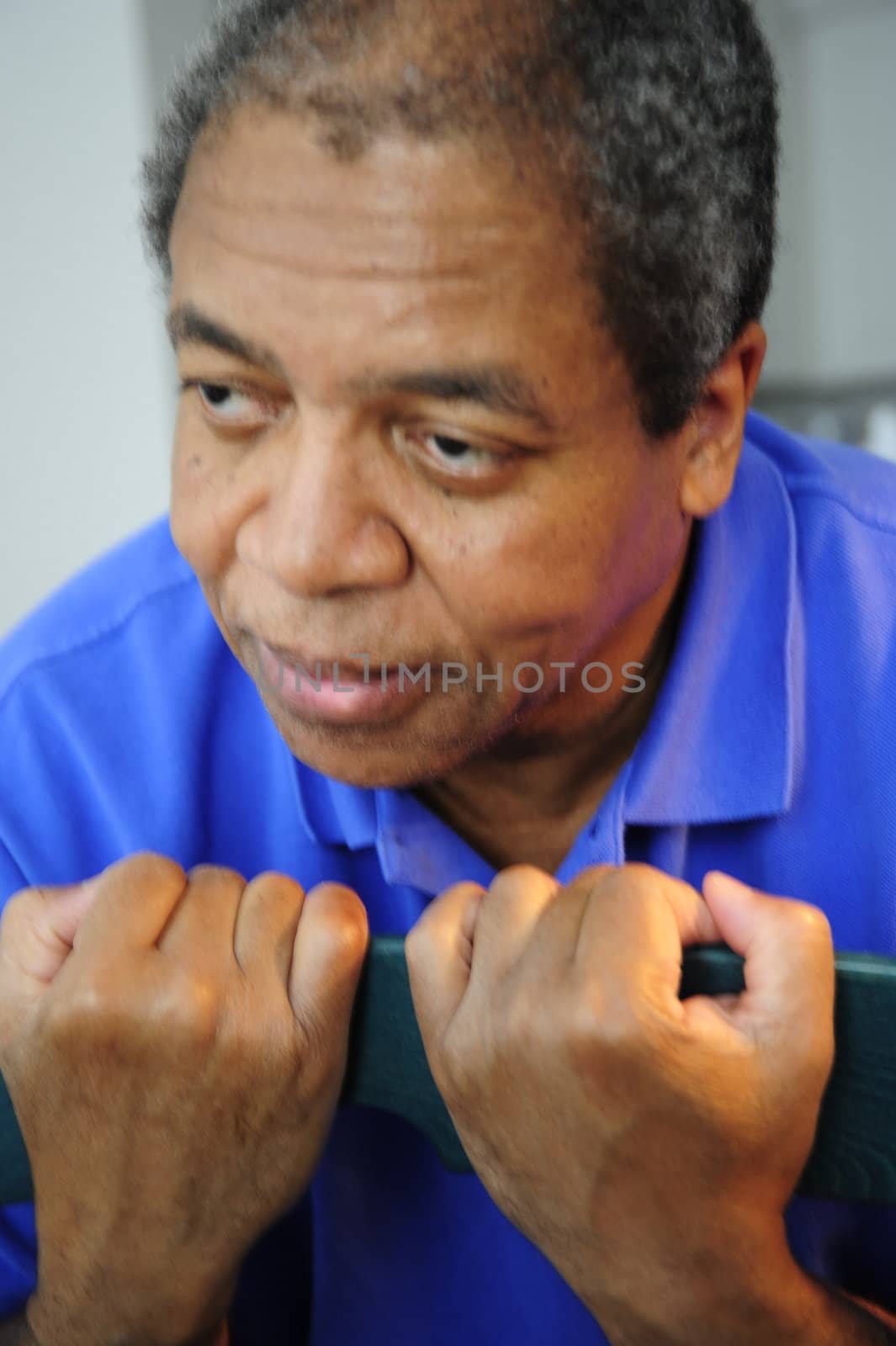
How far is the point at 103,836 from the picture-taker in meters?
0.97

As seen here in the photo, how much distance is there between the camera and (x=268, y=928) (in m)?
0.71

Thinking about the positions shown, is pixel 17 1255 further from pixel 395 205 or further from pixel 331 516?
pixel 395 205

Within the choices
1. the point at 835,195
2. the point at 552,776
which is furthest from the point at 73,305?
the point at 835,195

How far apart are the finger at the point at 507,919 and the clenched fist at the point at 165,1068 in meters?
0.06

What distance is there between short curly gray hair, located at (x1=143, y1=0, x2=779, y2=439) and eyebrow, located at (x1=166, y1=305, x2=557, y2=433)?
0.07m

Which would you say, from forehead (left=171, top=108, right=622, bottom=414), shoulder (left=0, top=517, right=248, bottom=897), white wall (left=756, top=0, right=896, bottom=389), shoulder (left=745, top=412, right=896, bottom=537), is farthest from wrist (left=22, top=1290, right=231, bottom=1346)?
white wall (left=756, top=0, right=896, bottom=389)

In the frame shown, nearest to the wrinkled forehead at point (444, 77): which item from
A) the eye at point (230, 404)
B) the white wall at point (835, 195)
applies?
the eye at point (230, 404)

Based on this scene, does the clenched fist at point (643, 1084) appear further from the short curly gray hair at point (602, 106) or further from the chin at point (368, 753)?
the short curly gray hair at point (602, 106)

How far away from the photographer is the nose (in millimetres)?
738

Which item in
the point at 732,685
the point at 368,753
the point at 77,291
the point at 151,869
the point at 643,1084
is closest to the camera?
the point at 643,1084

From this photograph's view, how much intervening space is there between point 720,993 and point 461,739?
0.24m

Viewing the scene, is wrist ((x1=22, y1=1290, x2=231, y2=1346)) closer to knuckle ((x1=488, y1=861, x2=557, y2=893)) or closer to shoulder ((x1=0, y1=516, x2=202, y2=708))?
knuckle ((x1=488, y1=861, x2=557, y2=893))

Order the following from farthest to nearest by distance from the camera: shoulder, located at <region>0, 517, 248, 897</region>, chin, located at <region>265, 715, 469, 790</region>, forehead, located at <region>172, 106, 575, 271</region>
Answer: shoulder, located at <region>0, 517, 248, 897</region>
chin, located at <region>265, 715, 469, 790</region>
forehead, located at <region>172, 106, 575, 271</region>

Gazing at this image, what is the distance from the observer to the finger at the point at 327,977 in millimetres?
677
